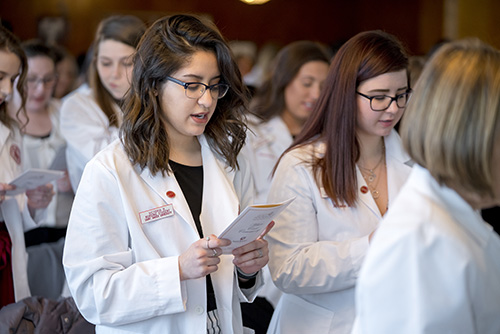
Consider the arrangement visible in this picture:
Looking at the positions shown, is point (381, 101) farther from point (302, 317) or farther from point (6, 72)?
point (6, 72)

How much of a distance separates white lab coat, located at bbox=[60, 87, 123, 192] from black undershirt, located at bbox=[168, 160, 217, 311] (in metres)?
1.37

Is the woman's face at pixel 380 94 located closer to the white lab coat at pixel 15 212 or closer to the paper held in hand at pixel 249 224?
the paper held in hand at pixel 249 224

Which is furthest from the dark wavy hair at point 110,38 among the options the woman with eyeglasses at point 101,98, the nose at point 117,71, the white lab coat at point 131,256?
the white lab coat at point 131,256

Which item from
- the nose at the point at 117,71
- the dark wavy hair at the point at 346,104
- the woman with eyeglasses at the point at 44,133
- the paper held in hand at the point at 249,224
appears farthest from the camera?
the woman with eyeglasses at the point at 44,133

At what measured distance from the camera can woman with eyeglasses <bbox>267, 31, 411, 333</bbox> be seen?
2207 millimetres

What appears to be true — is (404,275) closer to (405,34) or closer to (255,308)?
(255,308)

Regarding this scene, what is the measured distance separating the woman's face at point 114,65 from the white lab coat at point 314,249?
1455 millimetres

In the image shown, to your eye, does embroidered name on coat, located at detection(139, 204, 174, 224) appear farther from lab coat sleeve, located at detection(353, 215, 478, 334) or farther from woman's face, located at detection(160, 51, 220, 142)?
lab coat sleeve, located at detection(353, 215, 478, 334)

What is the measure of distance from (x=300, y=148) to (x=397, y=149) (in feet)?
1.39

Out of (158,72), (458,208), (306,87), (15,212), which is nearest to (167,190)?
(158,72)

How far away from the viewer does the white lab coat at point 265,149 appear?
13.2 feet

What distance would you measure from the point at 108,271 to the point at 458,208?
1.06m

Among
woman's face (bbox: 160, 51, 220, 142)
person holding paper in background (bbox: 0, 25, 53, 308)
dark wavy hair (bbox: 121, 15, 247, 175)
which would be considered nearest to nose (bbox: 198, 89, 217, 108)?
woman's face (bbox: 160, 51, 220, 142)

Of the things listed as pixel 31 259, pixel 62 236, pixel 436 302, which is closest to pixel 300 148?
pixel 436 302
